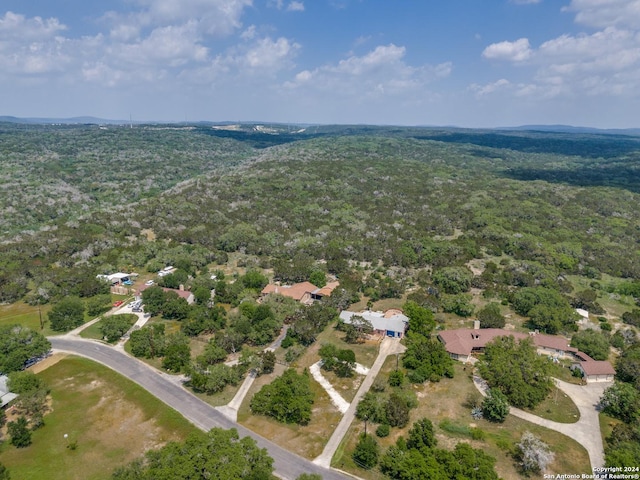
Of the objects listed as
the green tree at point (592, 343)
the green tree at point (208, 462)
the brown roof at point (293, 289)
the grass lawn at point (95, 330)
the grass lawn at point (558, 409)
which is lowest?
the grass lawn at point (95, 330)

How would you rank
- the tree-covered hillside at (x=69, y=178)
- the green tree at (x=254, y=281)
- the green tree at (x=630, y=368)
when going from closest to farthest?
the green tree at (x=630, y=368), the green tree at (x=254, y=281), the tree-covered hillside at (x=69, y=178)

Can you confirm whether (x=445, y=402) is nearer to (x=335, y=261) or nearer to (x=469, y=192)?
(x=335, y=261)

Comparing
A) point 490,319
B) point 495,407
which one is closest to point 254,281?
point 490,319

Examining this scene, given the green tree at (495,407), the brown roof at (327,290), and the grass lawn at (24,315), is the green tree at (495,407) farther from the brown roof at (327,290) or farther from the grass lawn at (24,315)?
the grass lawn at (24,315)

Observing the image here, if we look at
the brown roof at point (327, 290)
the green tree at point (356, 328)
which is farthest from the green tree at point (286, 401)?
the brown roof at point (327, 290)

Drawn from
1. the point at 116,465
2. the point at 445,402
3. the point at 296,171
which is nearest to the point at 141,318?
the point at 116,465

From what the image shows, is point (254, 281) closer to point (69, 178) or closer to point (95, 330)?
point (95, 330)
